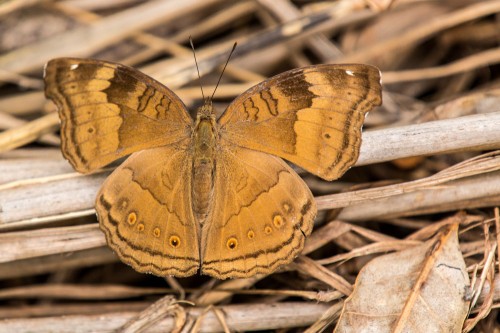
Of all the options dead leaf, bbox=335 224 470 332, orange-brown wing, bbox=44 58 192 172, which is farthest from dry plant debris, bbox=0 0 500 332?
orange-brown wing, bbox=44 58 192 172

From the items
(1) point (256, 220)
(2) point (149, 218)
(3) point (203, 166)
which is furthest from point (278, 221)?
(2) point (149, 218)

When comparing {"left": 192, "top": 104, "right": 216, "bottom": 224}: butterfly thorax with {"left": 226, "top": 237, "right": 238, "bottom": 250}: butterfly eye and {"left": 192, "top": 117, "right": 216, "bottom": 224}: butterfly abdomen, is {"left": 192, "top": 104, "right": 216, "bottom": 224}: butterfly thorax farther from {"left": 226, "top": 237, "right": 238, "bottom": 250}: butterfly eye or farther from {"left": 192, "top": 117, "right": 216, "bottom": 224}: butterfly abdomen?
{"left": 226, "top": 237, "right": 238, "bottom": 250}: butterfly eye

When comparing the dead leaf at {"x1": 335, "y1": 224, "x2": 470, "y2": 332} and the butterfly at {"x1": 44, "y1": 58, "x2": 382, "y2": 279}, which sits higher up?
the butterfly at {"x1": 44, "y1": 58, "x2": 382, "y2": 279}

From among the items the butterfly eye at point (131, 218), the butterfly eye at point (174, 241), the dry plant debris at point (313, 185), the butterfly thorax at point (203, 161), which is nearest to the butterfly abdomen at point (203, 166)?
the butterfly thorax at point (203, 161)

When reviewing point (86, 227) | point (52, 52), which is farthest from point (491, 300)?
point (52, 52)

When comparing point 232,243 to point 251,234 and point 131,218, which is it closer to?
point 251,234

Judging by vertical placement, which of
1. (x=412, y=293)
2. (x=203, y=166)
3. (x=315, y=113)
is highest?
(x=315, y=113)

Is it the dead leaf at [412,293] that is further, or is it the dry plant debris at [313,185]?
the dry plant debris at [313,185]

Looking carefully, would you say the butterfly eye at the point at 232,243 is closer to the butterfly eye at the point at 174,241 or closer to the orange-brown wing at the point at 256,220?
the orange-brown wing at the point at 256,220
